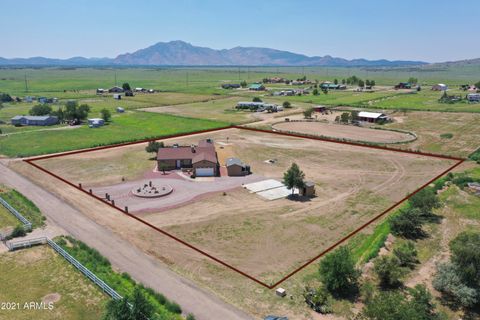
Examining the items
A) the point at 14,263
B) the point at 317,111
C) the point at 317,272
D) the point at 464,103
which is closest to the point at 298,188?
the point at 317,272

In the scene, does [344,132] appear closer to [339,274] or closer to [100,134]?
[100,134]

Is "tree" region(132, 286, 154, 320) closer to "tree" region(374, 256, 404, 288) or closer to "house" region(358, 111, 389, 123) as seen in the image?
"tree" region(374, 256, 404, 288)

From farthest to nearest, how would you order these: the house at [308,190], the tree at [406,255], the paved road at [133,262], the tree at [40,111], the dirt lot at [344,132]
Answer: the tree at [40,111], the dirt lot at [344,132], the house at [308,190], the tree at [406,255], the paved road at [133,262]

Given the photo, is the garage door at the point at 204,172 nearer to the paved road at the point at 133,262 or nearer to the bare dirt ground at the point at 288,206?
the bare dirt ground at the point at 288,206

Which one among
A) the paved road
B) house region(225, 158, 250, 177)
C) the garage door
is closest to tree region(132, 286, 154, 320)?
the paved road

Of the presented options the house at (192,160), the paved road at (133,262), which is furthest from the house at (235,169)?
the paved road at (133,262)

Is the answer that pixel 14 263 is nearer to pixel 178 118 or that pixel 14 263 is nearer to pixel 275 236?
pixel 275 236

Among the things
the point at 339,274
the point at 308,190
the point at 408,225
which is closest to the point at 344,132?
the point at 308,190
